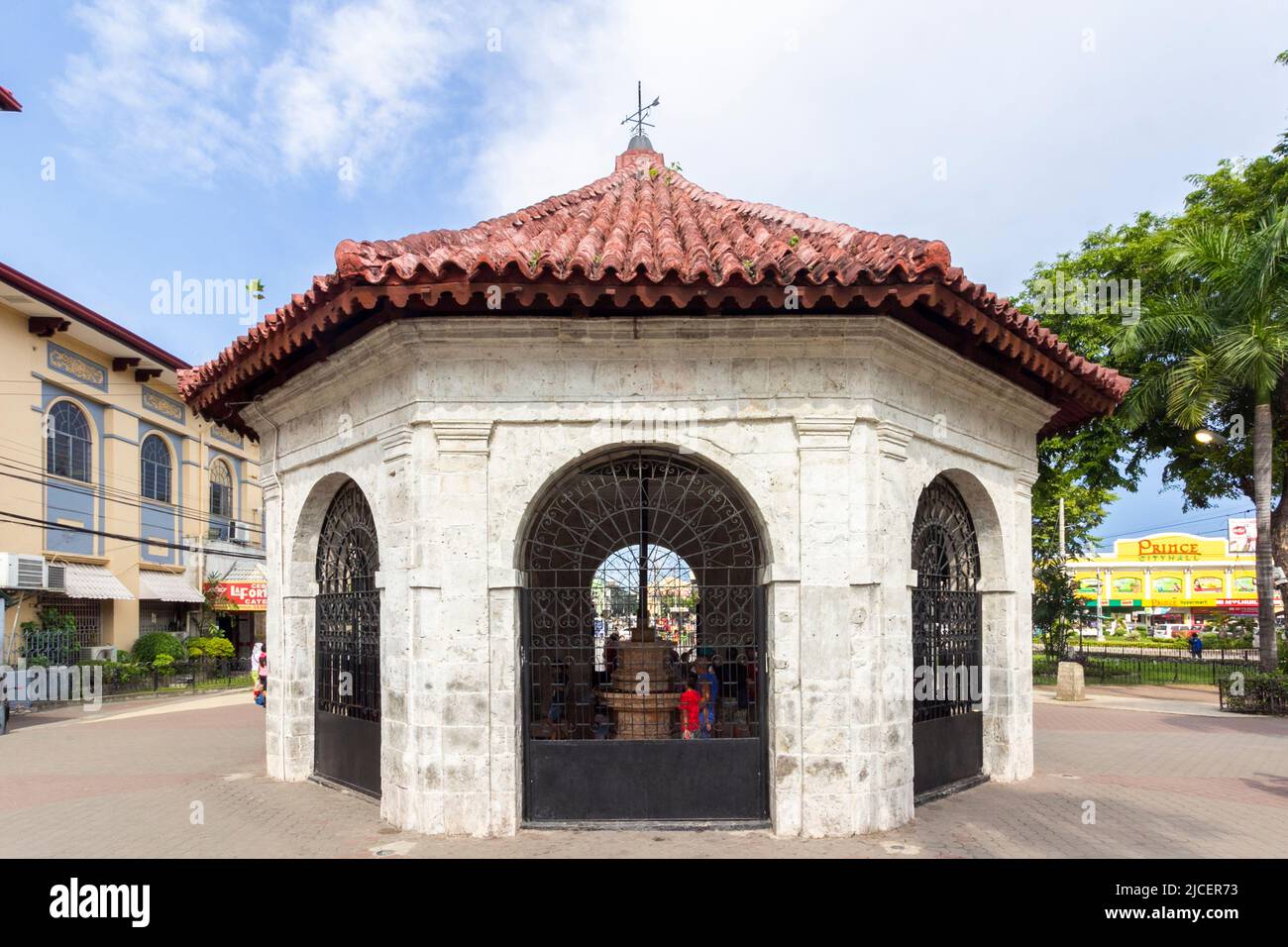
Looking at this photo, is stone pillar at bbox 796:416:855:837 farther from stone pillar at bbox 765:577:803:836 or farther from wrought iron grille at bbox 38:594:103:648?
wrought iron grille at bbox 38:594:103:648

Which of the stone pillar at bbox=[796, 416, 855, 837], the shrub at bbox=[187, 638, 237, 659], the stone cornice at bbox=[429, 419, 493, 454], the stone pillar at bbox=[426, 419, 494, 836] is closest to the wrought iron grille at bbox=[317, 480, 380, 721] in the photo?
the stone pillar at bbox=[426, 419, 494, 836]

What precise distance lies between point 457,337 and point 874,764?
4.93 m

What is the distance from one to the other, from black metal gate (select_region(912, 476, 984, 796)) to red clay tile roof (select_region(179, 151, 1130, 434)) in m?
1.77

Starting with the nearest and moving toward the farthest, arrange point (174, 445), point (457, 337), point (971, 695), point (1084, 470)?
point (457, 337), point (971, 695), point (1084, 470), point (174, 445)

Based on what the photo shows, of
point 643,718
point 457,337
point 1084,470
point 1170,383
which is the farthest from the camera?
point 1084,470

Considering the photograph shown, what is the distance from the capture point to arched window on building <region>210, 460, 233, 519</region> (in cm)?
3322

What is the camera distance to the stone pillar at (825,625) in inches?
305

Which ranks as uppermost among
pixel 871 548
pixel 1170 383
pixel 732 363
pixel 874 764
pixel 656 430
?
pixel 1170 383

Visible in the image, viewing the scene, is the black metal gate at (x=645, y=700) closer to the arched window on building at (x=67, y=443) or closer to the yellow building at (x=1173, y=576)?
the arched window on building at (x=67, y=443)

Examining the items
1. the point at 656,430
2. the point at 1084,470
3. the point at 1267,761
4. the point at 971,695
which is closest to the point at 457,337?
the point at 656,430

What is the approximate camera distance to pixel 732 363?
8078 millimetres

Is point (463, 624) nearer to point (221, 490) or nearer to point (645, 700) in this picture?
point (645, 700)

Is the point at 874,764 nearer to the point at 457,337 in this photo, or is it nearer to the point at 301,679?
the point at 457,337

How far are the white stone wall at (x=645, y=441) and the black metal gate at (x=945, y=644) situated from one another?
3.46 ft
